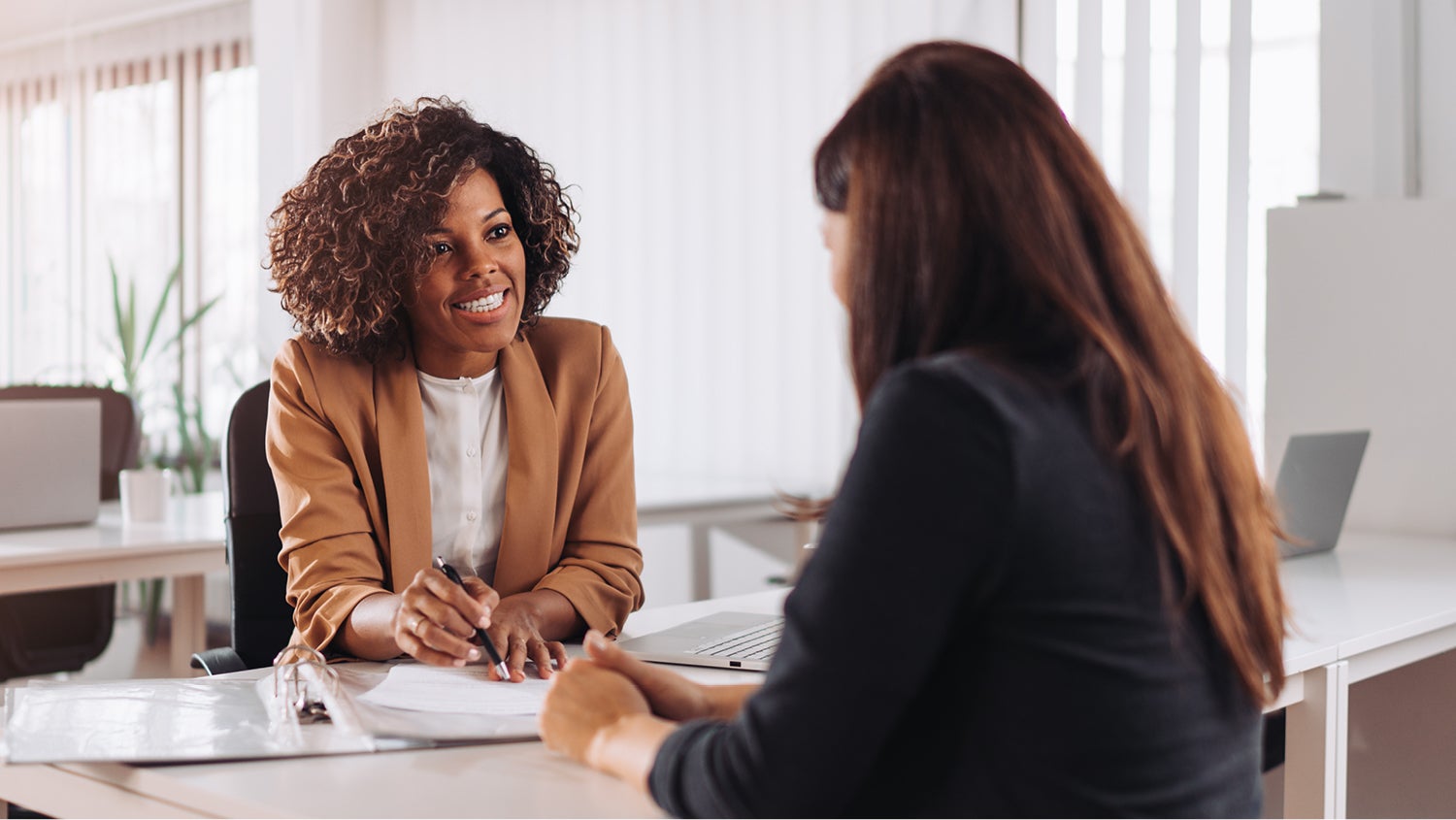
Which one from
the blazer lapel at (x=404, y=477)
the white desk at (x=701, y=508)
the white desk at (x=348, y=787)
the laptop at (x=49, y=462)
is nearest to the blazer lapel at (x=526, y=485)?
the blazer lapel at (x=404, y=477)

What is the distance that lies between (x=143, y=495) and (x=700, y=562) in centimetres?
179

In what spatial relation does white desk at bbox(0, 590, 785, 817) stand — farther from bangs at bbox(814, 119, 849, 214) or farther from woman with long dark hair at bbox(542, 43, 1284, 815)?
bangs at bbox(814, 119, 849, 214)

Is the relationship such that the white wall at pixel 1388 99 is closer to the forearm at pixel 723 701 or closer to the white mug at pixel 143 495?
the forearm at pixel 723 701

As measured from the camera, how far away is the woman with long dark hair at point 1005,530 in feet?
2.43

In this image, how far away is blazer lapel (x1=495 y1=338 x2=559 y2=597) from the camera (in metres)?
1.62

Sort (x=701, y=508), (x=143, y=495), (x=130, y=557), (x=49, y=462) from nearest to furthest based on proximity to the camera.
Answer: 1. (x=130, y=557)
2. (x=49, y=462)
3. (x=143, y=495)
4. (x=701, y=508)

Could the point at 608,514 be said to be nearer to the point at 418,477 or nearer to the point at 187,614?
the point at 418,477

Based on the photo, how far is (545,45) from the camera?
4.48m

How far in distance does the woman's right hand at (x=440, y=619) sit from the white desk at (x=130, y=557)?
4.75ft

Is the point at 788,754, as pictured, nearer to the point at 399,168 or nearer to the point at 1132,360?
the point at 1132,360

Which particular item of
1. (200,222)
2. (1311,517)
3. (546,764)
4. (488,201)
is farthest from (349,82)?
(546,764)

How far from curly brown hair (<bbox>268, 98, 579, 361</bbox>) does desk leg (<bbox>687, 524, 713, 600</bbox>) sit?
97.7 inches

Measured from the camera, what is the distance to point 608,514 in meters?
1.68

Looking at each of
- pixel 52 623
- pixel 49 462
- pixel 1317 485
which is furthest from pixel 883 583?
pixel 52 623
